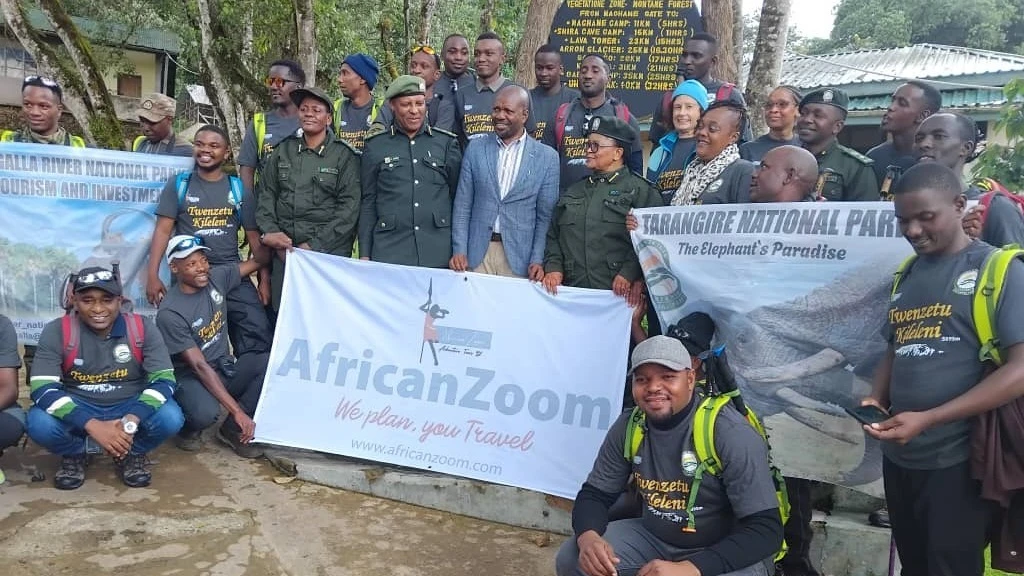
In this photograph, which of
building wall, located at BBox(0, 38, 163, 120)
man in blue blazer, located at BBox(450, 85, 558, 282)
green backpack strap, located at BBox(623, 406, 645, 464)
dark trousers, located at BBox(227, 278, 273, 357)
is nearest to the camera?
green backpack strap, located at BBox(623, 406, 645, 464)

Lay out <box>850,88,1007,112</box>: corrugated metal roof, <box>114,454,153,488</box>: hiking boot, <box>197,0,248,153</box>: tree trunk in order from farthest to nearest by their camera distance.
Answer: <box>197,0,248,153</box>: tree trunk, <box>850,88,1007,112</box>: corrugated metal roof, <box>114,454,153,488</box>: hiking boot

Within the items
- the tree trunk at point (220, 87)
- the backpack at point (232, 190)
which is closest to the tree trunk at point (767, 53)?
the backpack at point (232, 190)

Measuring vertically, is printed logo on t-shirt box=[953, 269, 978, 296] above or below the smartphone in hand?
above

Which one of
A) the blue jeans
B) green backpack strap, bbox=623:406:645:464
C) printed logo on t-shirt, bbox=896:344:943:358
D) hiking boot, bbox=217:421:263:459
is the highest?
printed logo on t-shirt, bbox=896:344:943:358

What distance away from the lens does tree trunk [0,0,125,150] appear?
32.5 ft

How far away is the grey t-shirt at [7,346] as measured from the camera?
15.7 ft

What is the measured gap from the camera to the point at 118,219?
596 cm

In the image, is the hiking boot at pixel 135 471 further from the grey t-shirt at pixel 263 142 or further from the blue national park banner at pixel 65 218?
the grey t-shirt at pixel 263 142

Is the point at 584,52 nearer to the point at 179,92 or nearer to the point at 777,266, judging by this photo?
the point at 777,266

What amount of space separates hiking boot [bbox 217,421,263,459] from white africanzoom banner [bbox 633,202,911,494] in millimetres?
2917

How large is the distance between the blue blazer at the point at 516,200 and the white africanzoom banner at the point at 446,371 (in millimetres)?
255

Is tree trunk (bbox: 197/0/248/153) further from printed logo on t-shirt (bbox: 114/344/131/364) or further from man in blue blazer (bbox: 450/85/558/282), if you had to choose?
man in blue blazer (bbox: 450/85/558/282)

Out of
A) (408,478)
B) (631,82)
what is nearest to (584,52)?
(631,82)

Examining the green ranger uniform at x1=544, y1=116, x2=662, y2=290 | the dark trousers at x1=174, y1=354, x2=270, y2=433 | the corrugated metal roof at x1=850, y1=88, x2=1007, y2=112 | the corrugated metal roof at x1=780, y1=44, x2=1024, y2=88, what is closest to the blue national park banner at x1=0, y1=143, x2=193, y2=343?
the dark trousers at x1=174, y1=354, x2=270, y2=433
